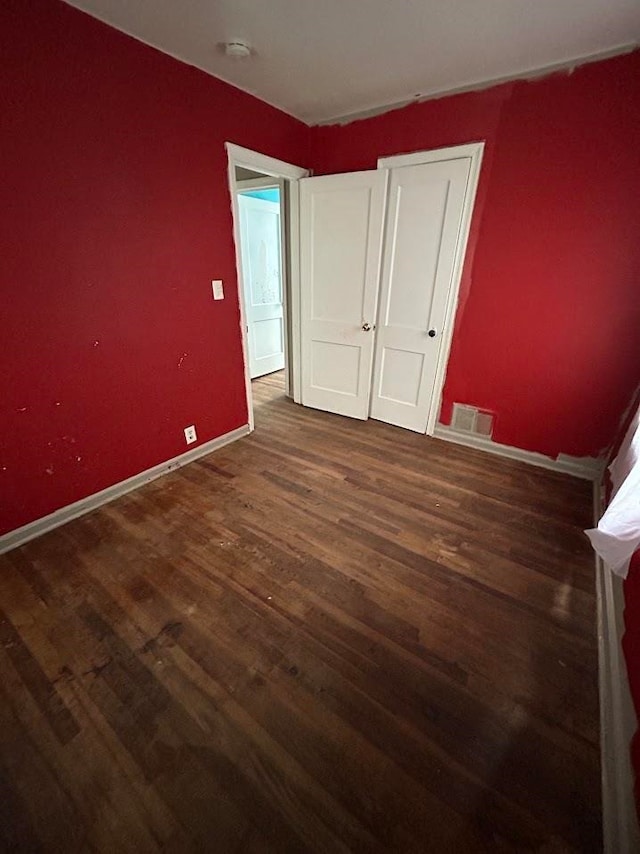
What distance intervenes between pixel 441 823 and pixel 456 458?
2.10 metres

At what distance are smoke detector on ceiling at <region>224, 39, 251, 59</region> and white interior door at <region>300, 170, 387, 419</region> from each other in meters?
1.03

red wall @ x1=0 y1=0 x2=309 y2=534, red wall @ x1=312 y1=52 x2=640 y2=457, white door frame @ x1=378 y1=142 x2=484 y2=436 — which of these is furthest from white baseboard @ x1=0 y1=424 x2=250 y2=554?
red wall @ x1=312 y1=52 x2=640 y2=457

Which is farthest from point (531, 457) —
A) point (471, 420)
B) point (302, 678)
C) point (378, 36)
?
point (378, 36)

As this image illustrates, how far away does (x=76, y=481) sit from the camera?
2.04 meters

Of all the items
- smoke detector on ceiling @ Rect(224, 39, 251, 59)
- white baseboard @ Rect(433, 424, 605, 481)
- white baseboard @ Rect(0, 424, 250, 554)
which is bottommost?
white baseboard @ Rect(0, 424, 250, 554)

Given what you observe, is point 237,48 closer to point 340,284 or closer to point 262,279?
point 340,284

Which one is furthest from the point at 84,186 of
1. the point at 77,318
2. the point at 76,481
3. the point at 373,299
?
the point at 373,299

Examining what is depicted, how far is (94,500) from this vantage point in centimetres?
213

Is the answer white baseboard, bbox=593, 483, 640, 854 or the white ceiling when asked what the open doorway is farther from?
white baseboard, bbox=593, 483, 640, 854

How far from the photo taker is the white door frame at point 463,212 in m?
2.31

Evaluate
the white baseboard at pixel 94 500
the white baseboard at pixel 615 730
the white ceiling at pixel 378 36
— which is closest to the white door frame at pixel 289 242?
the white ceiling at pixel 378 36

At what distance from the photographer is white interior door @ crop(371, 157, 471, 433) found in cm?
246

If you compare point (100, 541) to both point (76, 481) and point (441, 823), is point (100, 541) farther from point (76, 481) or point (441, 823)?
point (441, 823)

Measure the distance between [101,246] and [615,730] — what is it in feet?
9.65
